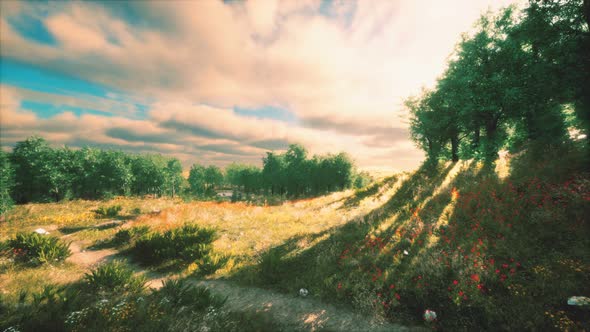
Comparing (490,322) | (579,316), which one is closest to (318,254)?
(490,322)

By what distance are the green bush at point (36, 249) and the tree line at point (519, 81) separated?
22663mm

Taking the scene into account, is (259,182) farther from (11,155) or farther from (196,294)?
(196,294)

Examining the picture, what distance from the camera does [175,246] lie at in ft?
33.8

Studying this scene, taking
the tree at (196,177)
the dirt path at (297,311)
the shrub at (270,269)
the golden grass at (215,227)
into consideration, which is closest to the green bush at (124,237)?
the golden grass at (215,227)

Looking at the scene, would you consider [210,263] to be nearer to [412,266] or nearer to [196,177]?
[412,266]

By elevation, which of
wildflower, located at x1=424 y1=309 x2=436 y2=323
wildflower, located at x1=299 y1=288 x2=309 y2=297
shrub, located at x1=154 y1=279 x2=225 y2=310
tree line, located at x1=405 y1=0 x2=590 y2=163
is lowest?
wildflower, located at x1=299 y1=288 x2=309 y2=297

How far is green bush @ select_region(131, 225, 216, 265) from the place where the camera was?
32.4 feet

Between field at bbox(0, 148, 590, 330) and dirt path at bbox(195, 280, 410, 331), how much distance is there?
1.4 inches

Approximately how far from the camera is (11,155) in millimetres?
41594

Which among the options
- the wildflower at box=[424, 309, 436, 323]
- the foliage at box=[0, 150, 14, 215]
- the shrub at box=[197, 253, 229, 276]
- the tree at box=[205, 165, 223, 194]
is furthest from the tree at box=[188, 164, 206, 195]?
the wildflower at box=[424, 309, 436, 323]

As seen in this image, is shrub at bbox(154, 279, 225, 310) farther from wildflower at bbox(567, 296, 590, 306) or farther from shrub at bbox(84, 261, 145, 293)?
wildflower at bbox(567, 296, 590, 306)

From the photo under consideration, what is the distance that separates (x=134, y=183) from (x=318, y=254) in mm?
79377

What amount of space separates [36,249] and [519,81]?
980 inches

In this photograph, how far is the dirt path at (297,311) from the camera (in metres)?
5.56
